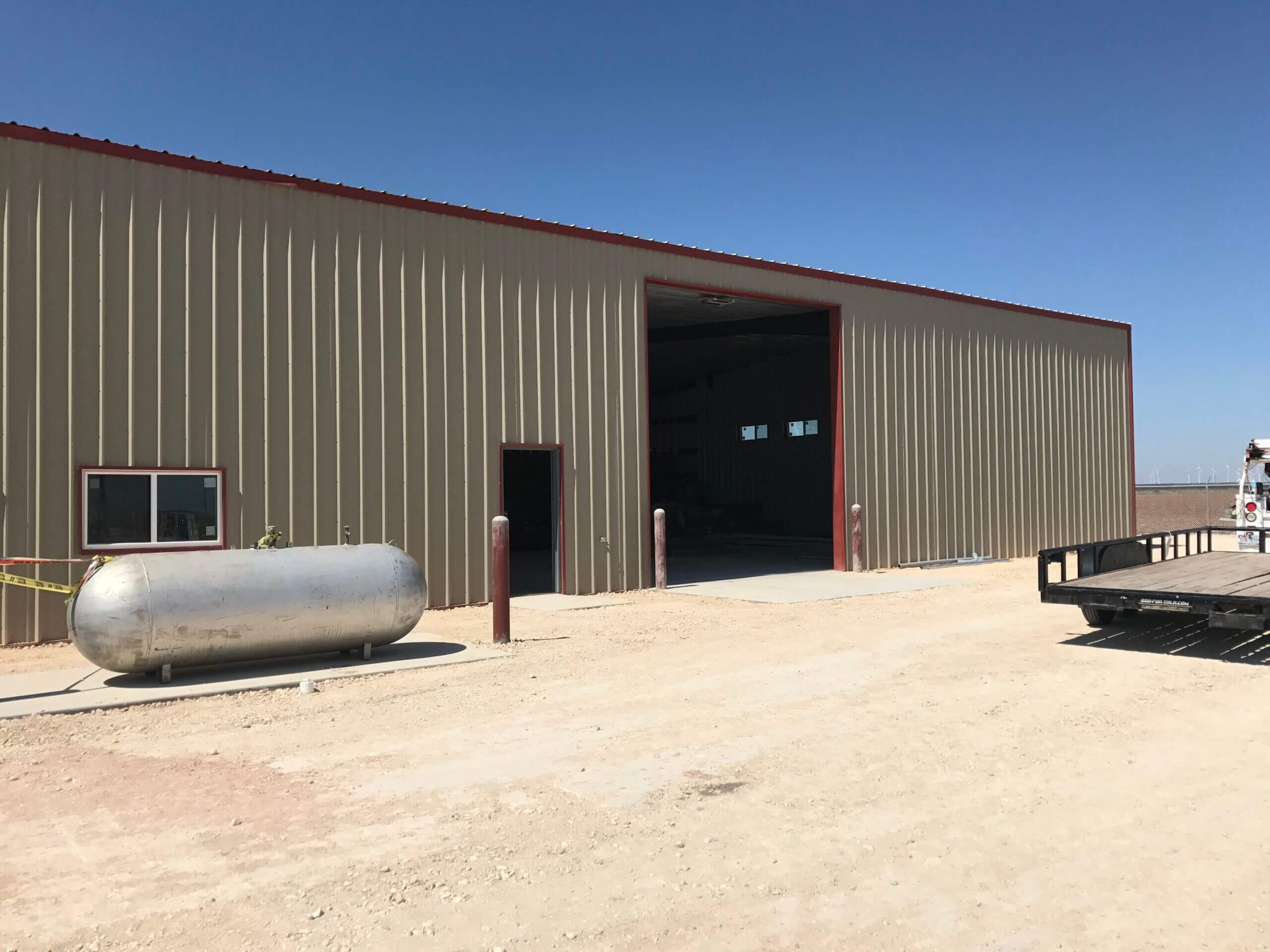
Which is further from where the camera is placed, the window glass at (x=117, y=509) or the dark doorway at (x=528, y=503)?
the dark doorway at (x=528, y=503)

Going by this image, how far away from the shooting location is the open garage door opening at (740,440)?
2444 cm

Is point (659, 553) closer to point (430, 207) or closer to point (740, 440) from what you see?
point (430, 207)

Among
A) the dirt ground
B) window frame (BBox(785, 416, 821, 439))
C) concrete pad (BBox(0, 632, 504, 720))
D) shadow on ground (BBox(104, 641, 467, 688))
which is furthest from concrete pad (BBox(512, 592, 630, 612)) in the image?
window frame (BBox(785, 416, 821, 439))

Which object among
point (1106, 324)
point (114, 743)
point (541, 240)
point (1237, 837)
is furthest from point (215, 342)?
point (1106, 324)

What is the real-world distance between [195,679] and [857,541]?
43.8 feet

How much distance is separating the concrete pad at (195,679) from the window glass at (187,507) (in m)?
2.45

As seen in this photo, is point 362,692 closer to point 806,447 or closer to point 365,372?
point 365,372

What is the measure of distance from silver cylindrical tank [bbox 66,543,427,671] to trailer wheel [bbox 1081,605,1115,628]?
760cm

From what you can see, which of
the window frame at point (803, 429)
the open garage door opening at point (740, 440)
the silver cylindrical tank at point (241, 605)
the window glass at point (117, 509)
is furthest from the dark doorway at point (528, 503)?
the silver cylindrical tank at point (241, 605)

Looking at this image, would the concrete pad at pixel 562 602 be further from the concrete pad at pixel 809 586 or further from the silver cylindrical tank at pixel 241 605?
the silver cylindrical tank at pixel 241 605

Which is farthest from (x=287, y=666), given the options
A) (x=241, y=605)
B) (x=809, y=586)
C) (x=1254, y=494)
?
(x=1254, y=494)

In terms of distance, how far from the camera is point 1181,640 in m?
10.7

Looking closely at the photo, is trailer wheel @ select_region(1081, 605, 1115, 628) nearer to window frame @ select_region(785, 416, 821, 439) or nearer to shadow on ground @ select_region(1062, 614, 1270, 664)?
shadow on ground @ select_region(1062, 614, 1270, 664)

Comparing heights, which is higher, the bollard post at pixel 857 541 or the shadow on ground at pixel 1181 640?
the bollard post at pixel 857 541
